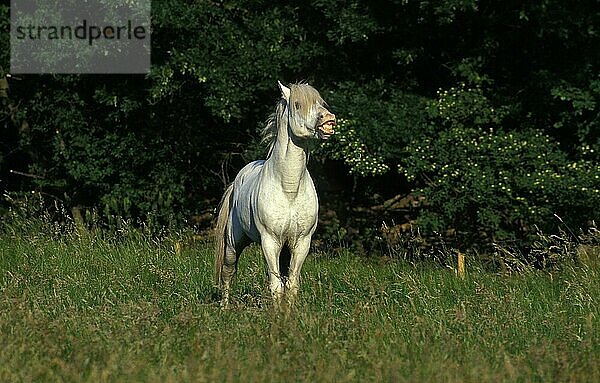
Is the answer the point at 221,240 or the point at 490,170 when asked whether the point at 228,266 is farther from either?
the point at 490,170

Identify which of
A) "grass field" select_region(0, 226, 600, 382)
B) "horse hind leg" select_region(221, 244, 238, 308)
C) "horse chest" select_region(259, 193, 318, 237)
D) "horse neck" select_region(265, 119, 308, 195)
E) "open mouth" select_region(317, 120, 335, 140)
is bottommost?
"horse hind leg" select_region(221, 244, 238, 308)

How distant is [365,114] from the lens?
46.2ft

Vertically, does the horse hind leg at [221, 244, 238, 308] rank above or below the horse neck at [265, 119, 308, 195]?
below

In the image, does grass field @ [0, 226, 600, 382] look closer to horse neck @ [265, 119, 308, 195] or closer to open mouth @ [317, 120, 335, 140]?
horse neck @ [265, 119, 308, 195]

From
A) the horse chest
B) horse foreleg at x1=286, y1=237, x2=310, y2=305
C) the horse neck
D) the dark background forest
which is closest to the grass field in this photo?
horse foreleg at x1=286, y1=237, x2=310, y2=305

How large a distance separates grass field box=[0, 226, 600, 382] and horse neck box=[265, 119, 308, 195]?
91cm

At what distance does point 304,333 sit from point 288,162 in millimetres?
2008

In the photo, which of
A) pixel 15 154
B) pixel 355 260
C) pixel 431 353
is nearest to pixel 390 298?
pixel 431 353

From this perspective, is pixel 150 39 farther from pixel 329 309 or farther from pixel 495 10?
pixel 329 309

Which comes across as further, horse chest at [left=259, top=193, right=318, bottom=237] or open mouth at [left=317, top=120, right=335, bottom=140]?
horse chest at [left=259, top=193, right=318, bottom=237]

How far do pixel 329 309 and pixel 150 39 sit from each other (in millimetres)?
8267

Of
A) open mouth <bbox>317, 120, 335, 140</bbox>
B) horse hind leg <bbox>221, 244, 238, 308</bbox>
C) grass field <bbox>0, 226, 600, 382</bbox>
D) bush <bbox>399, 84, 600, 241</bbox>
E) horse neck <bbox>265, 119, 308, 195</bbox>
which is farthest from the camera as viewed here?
bush <bbox>399, 84, 600, 241</bbox>

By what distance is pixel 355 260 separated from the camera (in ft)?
38.5

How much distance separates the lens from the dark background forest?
13664 mm
